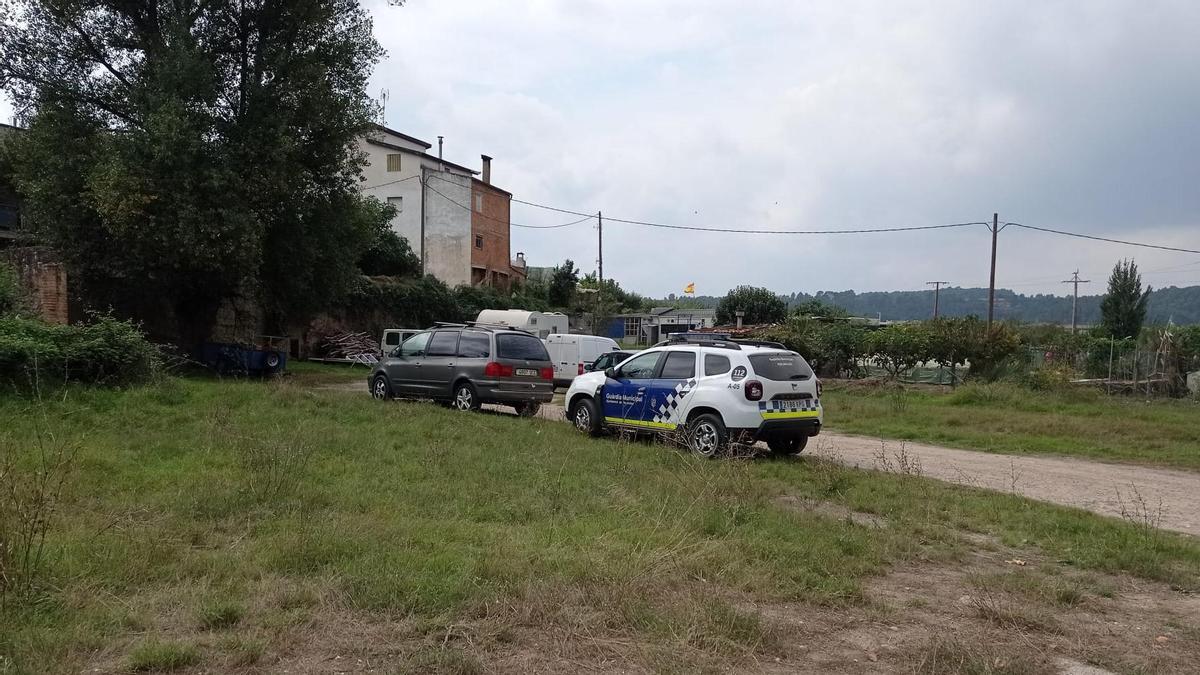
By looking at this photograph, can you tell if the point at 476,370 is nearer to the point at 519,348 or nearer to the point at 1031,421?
the point at 519,348

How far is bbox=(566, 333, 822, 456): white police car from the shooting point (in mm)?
10883

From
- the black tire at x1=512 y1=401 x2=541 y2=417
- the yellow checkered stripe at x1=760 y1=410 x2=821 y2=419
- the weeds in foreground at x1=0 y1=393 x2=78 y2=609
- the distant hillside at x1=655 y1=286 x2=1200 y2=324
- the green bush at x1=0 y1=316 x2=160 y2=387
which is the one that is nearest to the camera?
the weeds in foreground at x1=0 y1=393 x2=78 y2=609

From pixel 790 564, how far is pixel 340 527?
11.0ft

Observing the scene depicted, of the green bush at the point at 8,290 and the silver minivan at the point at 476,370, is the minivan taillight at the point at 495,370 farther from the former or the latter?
the green bush at the point at 8,290

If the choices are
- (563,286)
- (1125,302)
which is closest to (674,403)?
(563,286)

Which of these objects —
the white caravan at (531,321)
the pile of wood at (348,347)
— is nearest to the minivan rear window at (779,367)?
the white caravan at (531,321)

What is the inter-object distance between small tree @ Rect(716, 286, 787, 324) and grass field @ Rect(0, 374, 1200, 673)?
44.8 metres

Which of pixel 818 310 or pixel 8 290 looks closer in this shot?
pixel 8 290

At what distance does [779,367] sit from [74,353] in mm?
11196

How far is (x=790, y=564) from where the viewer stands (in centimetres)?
568

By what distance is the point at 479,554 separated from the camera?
215 inches

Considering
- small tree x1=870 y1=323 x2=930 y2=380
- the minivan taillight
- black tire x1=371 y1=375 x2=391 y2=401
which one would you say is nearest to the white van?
black tire x1=371 y1=375 x2=391 y2=401

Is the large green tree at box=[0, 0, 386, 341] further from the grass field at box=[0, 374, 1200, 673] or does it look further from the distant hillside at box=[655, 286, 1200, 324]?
the distant hillside at box=[655, 286, 1200, 324]

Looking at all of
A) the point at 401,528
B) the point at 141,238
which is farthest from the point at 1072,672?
the point at 141,238
